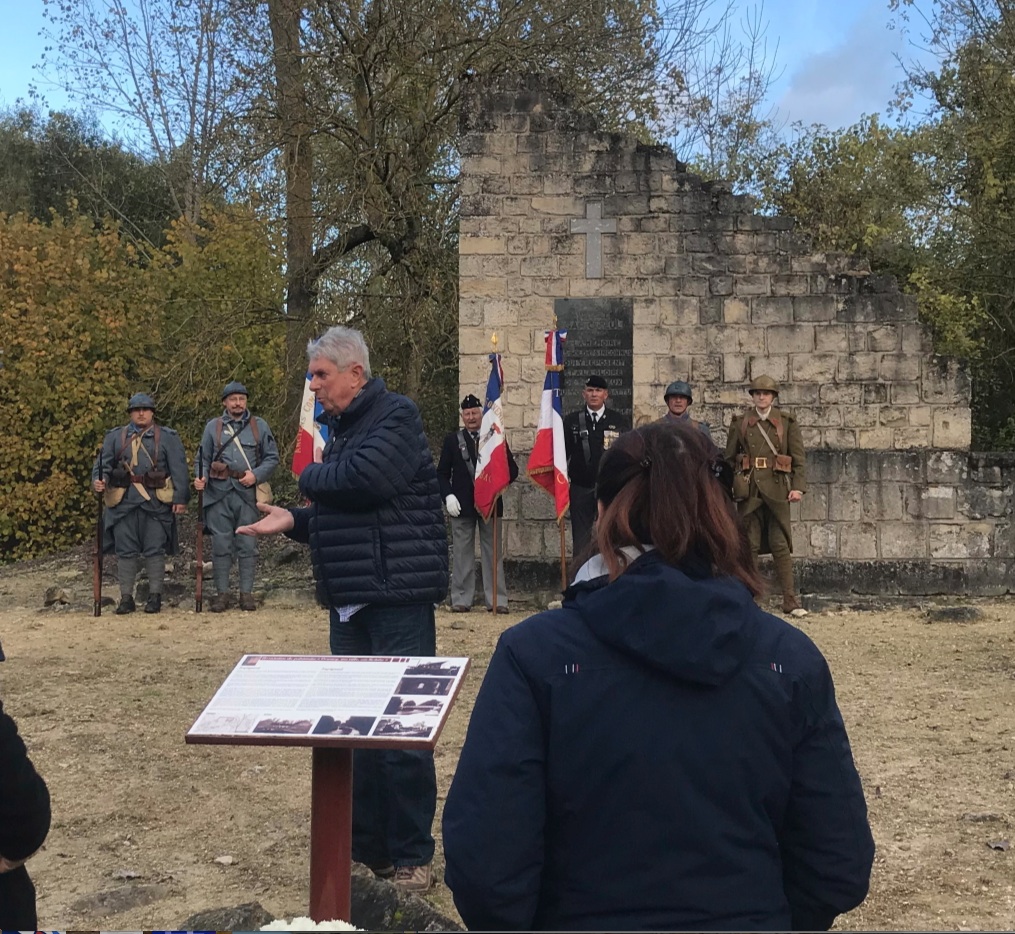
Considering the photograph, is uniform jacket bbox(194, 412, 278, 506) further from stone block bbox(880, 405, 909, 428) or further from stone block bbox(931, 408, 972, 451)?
stone block bbox(931, 408, 972, 451)

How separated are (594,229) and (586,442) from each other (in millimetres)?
2141

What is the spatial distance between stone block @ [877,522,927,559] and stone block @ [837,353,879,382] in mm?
1379

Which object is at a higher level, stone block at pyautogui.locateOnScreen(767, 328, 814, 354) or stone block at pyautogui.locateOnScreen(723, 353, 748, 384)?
stone block at pyautogui.locateOnScreen(767, 328, 814, 354)

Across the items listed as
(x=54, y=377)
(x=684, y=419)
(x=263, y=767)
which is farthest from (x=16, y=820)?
(x=54, y=377)

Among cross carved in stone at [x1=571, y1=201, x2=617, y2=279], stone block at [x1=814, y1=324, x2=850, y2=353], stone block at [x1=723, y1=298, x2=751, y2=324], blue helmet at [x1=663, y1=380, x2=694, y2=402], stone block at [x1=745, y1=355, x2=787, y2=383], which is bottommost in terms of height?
blue helmet at [x1=663, y1=380, x2=694, y2=402]

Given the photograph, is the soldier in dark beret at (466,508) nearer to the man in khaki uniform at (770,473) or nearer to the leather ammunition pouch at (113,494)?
the man in khaki uniform at (770,473)

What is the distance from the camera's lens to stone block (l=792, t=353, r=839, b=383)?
37.2ft

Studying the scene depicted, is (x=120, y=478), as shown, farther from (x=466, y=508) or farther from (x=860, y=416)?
(x=860, y=416)

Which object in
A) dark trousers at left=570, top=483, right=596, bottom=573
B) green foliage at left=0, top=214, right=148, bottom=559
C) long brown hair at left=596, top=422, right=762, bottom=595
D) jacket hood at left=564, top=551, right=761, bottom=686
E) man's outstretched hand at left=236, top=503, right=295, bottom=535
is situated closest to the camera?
jacket hood at left=564, top=551, right=761, bottom=686

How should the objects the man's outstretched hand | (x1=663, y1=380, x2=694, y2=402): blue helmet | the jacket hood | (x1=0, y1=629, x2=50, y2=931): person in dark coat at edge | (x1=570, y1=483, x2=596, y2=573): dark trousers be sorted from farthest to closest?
(x1=570, y1=483, x2=596, y2=573): dark trousers, (x1=663, y1=380, x2=694, y2=402): blue helmet, the man's outstretched hand, (x1=0, y1=629, x2=50, y2=931): person in dark coat at edge, the jacket hood

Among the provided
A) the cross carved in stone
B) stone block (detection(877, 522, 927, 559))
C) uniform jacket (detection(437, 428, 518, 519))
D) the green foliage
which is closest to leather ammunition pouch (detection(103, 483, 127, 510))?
uniform jacket (detection(437, 428, 518, 519))

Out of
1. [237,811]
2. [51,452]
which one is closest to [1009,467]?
[237,811]

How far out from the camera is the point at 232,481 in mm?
11289

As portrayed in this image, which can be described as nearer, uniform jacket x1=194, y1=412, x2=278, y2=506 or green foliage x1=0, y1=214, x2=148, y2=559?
uniform jacket x1=194, y1=412, x2=278, y2=506
